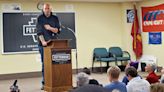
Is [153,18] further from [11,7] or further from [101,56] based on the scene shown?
[11,7]

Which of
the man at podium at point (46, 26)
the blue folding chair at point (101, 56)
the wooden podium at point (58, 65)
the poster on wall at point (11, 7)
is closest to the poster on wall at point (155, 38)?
the blue folding chair at point (101, 56)

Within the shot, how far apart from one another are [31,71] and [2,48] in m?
1.12

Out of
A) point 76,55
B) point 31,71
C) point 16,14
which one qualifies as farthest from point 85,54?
point 16,14

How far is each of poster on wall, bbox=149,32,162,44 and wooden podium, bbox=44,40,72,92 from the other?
510cm

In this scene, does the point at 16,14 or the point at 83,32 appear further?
the point at 83,32

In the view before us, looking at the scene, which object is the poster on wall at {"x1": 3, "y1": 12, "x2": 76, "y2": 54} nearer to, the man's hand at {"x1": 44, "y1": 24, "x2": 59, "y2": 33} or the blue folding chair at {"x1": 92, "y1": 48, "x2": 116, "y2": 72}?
the blue folding chair at {"x1": 92, "y1": 48, "x2": 116, "y2": 72}

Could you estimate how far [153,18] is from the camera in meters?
10.1

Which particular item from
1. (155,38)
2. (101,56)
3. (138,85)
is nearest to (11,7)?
(101,56)

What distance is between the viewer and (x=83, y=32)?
10.1 meters

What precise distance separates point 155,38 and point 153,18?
2.15 feet

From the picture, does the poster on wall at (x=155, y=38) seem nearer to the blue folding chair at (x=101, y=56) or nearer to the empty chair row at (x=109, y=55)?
the empty chair row at (x=109, y=55)

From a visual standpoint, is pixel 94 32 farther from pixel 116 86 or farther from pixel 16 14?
pixel 116 86

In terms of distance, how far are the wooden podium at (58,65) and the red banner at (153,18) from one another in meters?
5.11

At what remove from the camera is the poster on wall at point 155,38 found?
9.86 m
